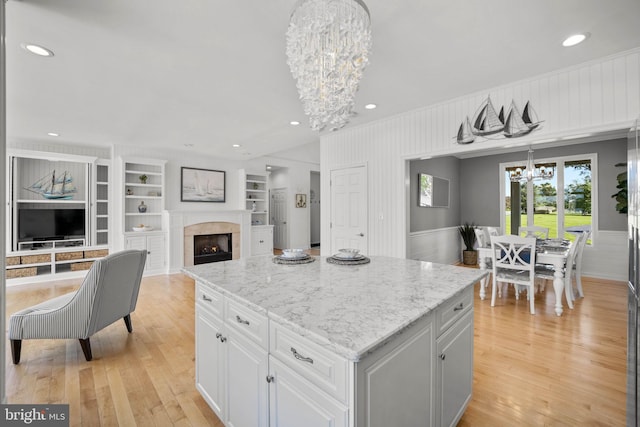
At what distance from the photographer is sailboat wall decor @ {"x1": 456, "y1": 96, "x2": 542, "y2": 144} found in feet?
9.86

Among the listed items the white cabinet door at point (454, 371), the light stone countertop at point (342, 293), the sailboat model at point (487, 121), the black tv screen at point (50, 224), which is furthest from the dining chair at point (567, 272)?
the black tv screen at point (50, 224)

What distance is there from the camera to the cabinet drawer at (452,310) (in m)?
1.38

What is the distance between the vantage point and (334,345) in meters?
0.89

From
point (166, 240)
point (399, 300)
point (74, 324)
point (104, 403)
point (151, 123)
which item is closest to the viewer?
point (399, 300)

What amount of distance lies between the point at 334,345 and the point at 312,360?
179mm

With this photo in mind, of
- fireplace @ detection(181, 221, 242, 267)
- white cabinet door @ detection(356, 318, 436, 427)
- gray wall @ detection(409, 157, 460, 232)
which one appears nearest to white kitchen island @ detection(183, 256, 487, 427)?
white cabinet door @ detection(356, 318, 436, 427)

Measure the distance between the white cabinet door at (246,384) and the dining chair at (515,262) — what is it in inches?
133

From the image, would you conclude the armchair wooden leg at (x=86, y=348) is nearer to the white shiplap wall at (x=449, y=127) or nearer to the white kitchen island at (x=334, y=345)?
the white kitchen island at (x=334, y=345)

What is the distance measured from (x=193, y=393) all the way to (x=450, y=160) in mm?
6446

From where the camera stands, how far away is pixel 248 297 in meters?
1.33

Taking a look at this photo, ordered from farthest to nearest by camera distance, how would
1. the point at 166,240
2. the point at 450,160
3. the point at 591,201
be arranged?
1. the point at 450,160
2. the point at 166,240
3. the point at 591,201

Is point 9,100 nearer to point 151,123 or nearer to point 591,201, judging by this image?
point 151,123

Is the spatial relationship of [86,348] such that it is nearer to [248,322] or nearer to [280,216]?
[248,322]

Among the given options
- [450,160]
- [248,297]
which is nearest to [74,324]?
[248,297]
